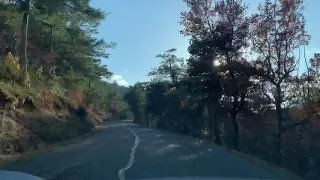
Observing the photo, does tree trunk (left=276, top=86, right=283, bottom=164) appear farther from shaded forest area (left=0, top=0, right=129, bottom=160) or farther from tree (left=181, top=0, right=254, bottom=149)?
shaded forest area (left=0, top=0, right=129, bottom=160)

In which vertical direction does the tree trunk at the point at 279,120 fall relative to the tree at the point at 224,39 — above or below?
below

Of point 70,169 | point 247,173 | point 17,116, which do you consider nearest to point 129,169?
point 70,169

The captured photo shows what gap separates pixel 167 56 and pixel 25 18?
1525 inches

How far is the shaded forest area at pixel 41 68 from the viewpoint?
27.2 m

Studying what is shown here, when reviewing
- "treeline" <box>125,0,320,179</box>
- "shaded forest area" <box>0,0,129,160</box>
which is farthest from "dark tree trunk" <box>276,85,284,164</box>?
"shaded forest area" <box>0,0,129,160</box>

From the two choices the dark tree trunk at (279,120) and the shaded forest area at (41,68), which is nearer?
the shaded forest area at (41,68)

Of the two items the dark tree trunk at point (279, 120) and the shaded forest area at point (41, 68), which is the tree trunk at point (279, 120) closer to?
the dark tree trunk at point (279, 120)

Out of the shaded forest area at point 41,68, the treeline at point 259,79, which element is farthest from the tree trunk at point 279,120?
the shaded forest area at point 41,68

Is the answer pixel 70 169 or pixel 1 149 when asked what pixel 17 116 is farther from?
pixel 70 169

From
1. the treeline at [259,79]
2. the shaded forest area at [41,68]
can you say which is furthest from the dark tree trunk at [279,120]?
the shaded forest area at [41,68]

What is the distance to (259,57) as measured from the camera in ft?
107

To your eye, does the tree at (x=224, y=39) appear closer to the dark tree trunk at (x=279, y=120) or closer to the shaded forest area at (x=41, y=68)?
the dark tree trunk at (x=279, y=120)

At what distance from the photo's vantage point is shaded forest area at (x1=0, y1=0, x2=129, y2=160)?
27234 mm

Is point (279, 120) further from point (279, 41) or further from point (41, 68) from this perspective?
point (41, 68)
